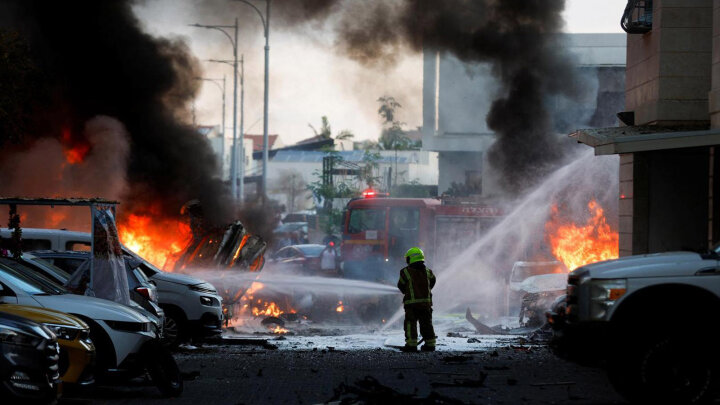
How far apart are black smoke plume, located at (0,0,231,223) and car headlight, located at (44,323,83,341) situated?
1564cm

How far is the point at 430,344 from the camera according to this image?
13.4 m

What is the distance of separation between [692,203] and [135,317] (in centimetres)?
994

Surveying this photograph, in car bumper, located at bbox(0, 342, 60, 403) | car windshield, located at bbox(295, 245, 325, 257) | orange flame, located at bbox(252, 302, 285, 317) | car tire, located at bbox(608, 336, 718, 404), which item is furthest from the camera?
car windshield, located at bbox(295, 245, 325, 257)

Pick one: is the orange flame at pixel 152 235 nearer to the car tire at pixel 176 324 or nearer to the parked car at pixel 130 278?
the car tire at pixel 176 324

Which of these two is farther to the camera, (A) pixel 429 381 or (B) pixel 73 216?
(B) pixel 73 216

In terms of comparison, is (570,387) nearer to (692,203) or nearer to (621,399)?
(621,399)

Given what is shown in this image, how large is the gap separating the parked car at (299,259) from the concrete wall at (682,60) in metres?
16.9

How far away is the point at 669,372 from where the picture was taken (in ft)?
25.2

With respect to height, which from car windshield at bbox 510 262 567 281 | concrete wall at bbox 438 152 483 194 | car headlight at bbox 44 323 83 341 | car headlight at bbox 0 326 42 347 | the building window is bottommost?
car windshield at bbox 510 262 567 281

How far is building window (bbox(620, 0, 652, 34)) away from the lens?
15.8 metres

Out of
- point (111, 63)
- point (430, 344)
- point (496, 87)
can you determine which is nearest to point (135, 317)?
point (430, 344)

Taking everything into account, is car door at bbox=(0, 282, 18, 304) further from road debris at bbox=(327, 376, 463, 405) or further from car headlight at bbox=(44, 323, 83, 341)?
road debris at bbox=(327, 376, 463, 405)

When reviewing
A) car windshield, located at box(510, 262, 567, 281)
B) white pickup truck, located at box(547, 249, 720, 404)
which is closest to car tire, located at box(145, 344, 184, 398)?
white pickup truck, located at box(547, 249, 720, 404)

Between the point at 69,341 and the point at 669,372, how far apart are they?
4.73m
